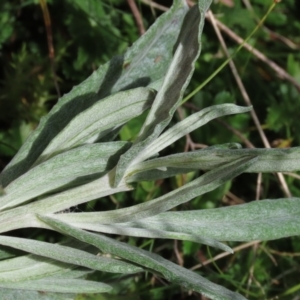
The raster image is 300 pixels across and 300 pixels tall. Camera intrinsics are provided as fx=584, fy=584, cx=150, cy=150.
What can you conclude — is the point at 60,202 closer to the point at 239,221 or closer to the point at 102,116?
the point at 102,116

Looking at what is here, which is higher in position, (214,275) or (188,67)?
(188,67)

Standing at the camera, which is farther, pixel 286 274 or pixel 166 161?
pixel 286 274

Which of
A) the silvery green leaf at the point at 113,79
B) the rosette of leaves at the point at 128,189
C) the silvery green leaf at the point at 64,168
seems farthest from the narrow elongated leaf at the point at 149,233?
the silvery green leaf at the point at 113,79

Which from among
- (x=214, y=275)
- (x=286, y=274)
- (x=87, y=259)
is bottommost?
(x=286, y=274)

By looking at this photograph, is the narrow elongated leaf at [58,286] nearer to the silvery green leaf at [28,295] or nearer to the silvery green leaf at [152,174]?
the silvery green leaf at [28,295]

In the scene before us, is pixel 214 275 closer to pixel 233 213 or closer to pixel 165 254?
pixel 165 254

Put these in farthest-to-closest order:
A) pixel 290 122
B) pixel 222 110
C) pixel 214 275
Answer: pixel 290 122, pixel 214 275, pixel 222 110

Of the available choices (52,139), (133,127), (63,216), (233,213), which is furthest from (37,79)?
(233,213)
